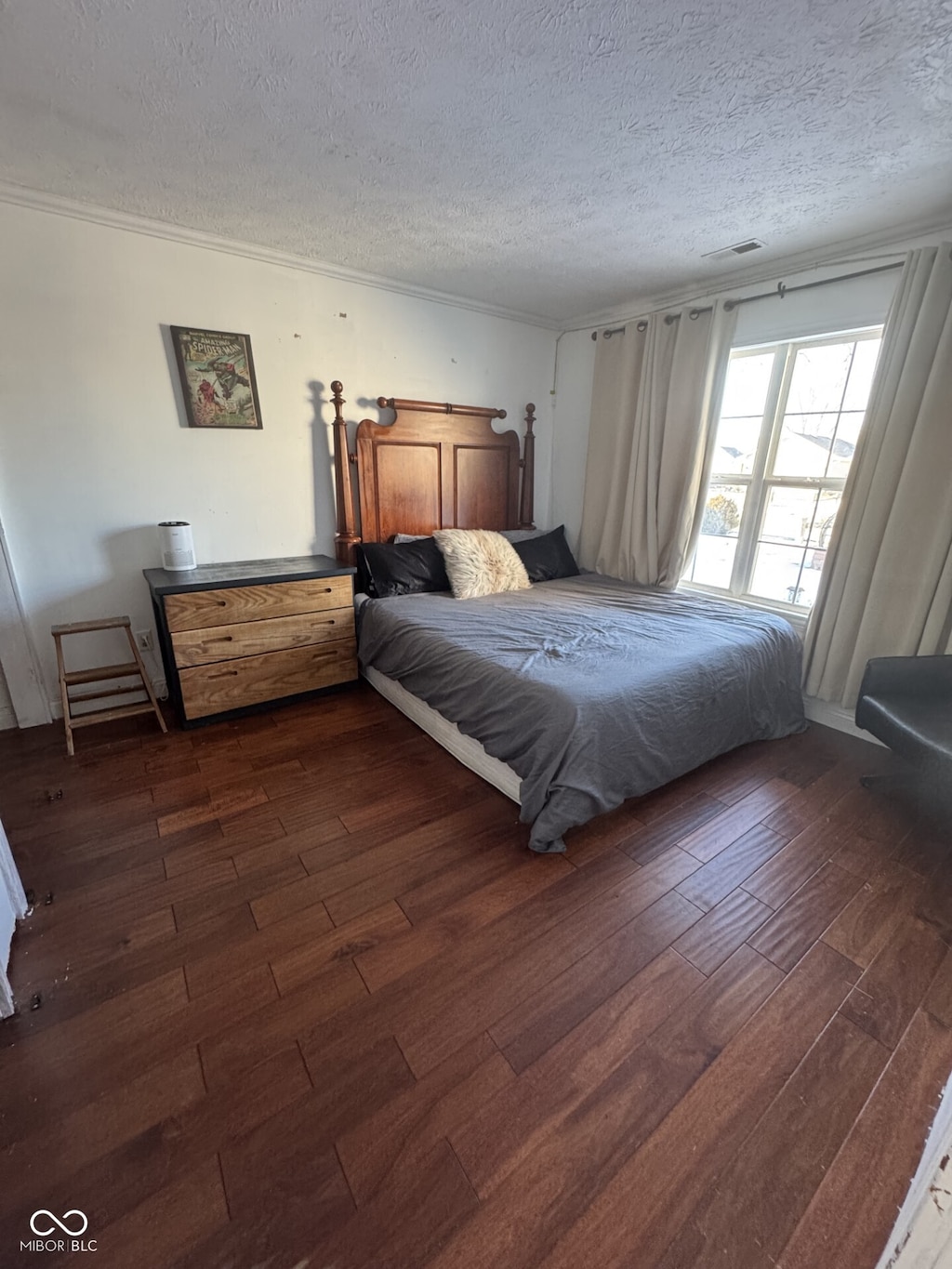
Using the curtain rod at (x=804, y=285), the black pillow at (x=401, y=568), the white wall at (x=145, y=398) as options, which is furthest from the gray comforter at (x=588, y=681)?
the curtain rod at (x=804, y=285)

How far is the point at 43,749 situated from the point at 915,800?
3.78 m

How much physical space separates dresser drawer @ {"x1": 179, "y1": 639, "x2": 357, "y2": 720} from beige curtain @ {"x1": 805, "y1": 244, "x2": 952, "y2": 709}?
261 centimetres

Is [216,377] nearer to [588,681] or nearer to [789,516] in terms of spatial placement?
[588,681]

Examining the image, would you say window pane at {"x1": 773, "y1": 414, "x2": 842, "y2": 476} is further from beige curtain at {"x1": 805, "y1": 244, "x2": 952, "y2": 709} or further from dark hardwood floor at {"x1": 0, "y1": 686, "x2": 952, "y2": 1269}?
dark hardwood floor at {"x1": 0, "y1": 686, "x2": 952, "y2": 1269}

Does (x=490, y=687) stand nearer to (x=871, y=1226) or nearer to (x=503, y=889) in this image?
(x=503, y=889)

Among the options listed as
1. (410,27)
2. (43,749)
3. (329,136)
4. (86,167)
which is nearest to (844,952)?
(410,27)

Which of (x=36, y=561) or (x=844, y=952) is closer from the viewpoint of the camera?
(x=844, y=952)

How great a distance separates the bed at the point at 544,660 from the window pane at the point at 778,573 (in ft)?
1.06

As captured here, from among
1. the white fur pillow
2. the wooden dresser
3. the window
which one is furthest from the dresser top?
the window

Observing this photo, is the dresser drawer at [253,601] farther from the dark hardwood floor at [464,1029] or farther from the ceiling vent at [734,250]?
the ceiling vent at [734,250]

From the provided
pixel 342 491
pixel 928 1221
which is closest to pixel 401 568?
pixel 342 491

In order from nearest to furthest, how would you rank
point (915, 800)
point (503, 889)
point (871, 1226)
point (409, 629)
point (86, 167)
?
1. point (871, 1226)
2. point (503, 889)
3. point (86, 167)
4. point (915, 800)
5. point (409, 629)

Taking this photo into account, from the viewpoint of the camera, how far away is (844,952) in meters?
1.40

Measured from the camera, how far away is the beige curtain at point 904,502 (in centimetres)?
208
